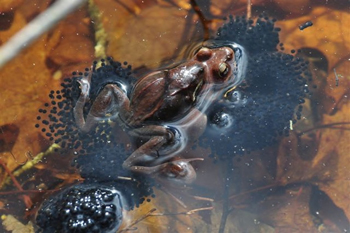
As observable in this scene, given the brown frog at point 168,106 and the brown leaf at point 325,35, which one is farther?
the brown leaf at point 325,35

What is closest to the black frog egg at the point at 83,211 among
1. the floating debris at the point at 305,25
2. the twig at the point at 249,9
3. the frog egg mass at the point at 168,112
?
the frog egg mass at the point at 168,112

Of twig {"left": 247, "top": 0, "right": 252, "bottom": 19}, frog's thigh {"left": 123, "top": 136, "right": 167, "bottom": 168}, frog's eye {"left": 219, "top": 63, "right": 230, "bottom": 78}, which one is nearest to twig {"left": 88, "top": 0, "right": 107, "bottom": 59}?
frog's thigh {"left": 123, "top": 136, "right": 167, "bottom": 168}

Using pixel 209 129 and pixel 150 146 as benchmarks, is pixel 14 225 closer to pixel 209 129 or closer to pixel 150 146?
pixel 150 146

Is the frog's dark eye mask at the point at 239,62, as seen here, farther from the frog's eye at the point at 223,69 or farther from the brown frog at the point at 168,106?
the frog's eye at the point at 223,69

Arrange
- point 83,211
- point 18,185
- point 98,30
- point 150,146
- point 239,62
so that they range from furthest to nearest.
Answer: point 98,30 < point 239,62 < point 18,185 < point 150,146 < point 83,211

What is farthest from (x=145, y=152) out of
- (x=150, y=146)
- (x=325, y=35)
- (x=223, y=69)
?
(x=325, y=35)

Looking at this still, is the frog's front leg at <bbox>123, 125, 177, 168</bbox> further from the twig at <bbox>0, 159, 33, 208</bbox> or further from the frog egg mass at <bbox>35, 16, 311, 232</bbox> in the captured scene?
the twig at <bbox>0, 159, 33, 208</bbox>
